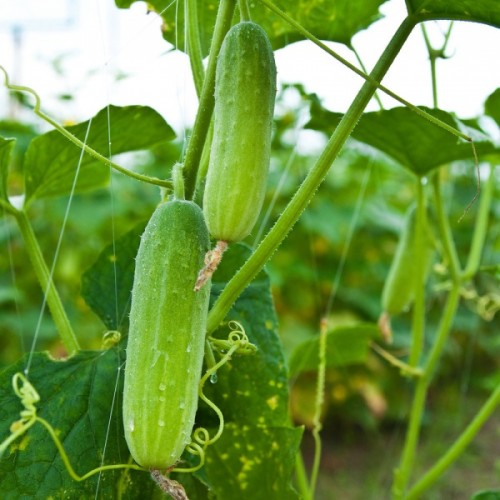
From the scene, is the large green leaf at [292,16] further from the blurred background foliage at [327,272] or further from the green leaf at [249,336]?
the blurred background foliage at [327,272]

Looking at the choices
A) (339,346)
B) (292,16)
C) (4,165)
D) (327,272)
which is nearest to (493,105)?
(292,16)

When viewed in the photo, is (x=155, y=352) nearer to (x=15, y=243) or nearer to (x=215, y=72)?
(x=215, y=72)

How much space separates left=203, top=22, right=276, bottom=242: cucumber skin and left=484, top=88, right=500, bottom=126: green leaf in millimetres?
600

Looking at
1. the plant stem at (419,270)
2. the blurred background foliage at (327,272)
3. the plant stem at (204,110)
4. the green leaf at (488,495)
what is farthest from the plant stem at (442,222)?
the blurred background foliage at (327,272)

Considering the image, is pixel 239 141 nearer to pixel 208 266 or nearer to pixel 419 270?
pixel 208 266

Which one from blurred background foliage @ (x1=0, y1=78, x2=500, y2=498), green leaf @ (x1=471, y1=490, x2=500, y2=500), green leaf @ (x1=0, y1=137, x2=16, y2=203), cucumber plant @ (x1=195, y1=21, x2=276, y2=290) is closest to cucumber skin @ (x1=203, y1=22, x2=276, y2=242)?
cucumber plant @ (x1=195, y1=21, x2=276, y2=290)

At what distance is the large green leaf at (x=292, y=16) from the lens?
983 millimetres

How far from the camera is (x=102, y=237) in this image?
10.7 ft

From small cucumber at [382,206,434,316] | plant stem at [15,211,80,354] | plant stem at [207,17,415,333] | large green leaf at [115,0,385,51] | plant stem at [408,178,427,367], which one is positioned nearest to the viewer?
plant stem at [207,17,415,333]

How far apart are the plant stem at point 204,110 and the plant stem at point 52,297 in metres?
0.21

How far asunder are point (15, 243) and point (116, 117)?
2411mm

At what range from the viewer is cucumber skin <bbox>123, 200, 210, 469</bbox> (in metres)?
0.60

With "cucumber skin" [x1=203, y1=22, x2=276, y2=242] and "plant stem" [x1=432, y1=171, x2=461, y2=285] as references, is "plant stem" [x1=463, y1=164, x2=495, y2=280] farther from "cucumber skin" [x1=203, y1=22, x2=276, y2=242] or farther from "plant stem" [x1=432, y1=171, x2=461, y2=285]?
"cucumber skin" [x1=203, y1=22, x2=276, y2=242]

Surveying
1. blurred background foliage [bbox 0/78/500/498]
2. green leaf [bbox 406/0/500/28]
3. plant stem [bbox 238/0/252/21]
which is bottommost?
blurred background foliage [bbox 0/78/500/498]
